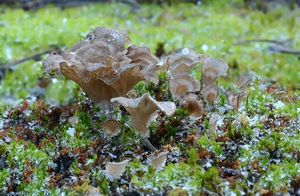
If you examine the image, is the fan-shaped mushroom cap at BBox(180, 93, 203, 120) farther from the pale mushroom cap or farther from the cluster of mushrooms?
the pale mushroom cap

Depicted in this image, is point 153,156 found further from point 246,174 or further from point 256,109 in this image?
point 256,109

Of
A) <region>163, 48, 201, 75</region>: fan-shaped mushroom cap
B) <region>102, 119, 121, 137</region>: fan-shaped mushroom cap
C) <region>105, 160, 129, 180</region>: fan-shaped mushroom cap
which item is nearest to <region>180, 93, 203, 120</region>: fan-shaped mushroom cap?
<region>163, 48, 201, 75</region>: fan-shaped mushroom cap

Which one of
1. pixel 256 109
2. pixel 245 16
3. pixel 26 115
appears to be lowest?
pixel 245 16

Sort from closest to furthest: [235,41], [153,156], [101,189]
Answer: [101,189] < [153,156] < [235,41]

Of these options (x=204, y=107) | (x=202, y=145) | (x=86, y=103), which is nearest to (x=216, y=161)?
(x=202, y=145)

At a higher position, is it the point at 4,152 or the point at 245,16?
the point at 4,152

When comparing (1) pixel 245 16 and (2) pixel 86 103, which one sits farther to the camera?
(1) pixel 245 16

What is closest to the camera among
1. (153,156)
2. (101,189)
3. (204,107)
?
(101,189)
